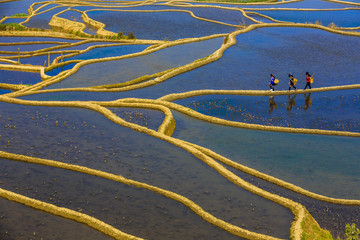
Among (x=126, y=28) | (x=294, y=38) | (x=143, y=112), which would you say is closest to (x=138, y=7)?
(x=126, y=28)

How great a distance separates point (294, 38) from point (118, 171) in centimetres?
2741

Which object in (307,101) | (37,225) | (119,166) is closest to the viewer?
(37,225)

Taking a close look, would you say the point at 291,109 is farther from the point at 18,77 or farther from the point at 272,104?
the point at 18,77

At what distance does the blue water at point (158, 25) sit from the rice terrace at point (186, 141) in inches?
294

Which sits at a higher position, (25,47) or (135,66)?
(135,66)

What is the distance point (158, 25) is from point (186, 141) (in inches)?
1306

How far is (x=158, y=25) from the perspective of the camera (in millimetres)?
51250

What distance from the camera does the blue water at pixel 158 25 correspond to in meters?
47.4

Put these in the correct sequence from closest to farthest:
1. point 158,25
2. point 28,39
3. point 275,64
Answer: point 275,64
point 28,39
point 158,25

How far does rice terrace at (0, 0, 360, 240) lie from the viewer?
14.3m

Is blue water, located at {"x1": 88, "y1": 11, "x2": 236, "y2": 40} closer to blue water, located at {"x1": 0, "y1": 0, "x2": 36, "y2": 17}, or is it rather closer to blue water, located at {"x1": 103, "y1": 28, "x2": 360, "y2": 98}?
blue water, located at {"x1": 103, "y1": 28, "x2": 360, "y2": 98}

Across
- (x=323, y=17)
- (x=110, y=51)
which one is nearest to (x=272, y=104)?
(x=110, y=51)

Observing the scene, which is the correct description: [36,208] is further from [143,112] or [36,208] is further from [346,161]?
[346,161]

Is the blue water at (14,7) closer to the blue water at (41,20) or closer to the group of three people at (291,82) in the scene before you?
the blue water at (41,20)
